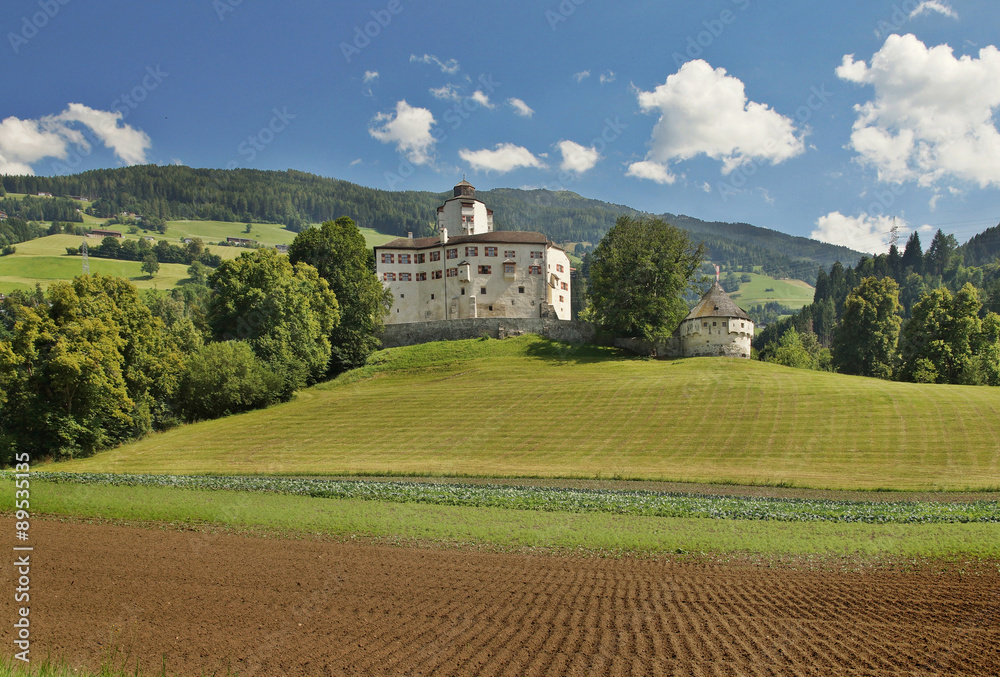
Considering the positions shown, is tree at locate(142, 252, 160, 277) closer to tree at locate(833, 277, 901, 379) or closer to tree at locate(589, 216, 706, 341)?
tree at locate(589, 216, 706, 341)

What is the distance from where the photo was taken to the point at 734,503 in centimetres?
2480

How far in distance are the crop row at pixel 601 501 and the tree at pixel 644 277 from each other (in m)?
42.8

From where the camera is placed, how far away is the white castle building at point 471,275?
78250 millimetres

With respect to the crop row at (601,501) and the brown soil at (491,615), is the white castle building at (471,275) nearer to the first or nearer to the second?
the crop row at (601,501)

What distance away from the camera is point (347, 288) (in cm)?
7069

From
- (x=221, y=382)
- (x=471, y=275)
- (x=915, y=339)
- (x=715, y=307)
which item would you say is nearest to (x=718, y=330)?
(x=715, y=307)

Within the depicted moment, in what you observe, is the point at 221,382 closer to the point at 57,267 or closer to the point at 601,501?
the point at 601,501

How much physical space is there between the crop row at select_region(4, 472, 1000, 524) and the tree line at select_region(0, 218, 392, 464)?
38.1ft

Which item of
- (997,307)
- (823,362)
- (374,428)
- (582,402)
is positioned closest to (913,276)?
(997,307)

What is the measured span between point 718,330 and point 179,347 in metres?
60.3

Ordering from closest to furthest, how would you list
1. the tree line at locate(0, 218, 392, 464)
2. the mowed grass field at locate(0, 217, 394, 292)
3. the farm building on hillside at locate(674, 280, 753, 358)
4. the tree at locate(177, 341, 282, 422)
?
the tree line at locate(0, 218, 392, 464), the tree at locate(177, 341, 282, 422), the farm building on hillside at locate(674, 280, 753, 358), the mowed grass field at locate(0, 217, 394, 292)

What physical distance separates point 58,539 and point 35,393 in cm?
2865

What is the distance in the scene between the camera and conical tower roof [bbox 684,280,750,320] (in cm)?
6686

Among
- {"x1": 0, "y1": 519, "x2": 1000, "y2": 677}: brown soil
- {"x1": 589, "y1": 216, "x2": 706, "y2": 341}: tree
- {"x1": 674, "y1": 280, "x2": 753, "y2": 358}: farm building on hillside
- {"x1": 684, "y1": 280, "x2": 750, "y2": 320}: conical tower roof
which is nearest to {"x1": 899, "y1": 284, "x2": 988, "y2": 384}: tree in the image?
{"x1": 674, "y1": 280, "x2": 753, "y2": 358}: farm building on hillside
